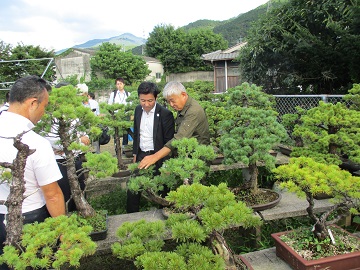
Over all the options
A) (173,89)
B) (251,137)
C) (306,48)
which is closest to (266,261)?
(251,137)

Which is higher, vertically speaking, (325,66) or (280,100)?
(325,66)

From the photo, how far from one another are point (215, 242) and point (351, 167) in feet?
7.65

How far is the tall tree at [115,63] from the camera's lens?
77.6ft

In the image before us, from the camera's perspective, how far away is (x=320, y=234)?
6.71 feet

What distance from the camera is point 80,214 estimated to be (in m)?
2.38

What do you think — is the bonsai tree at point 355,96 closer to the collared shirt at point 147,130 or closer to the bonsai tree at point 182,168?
the bonsai tree at point 182,168

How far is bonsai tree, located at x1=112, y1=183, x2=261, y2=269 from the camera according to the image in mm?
1442

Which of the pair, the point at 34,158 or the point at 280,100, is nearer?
the point at 34,158

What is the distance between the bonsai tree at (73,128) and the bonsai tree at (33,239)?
67 cm

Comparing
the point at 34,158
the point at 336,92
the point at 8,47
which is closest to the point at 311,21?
the point at 336,92

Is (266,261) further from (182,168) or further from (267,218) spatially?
(182,168)

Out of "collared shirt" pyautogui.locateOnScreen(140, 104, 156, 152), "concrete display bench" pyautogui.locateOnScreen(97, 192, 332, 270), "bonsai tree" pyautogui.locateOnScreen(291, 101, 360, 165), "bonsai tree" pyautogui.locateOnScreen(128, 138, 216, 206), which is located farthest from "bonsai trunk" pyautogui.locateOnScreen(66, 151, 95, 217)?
"bonsai tree" pyautogui.locateOnScreen(291, 101, 360, 165)

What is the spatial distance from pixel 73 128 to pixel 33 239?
118cm

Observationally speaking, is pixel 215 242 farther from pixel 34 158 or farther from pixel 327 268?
pixel 34 158
